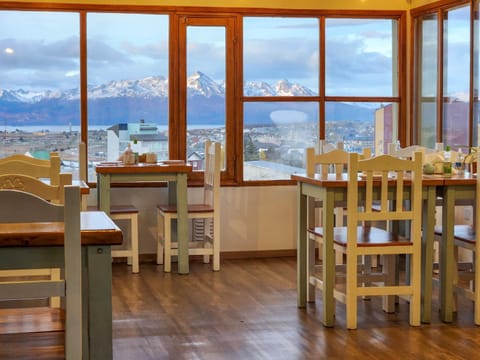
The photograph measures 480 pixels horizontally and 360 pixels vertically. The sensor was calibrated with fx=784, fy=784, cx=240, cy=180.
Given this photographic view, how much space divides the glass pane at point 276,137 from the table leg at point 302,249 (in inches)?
87.4

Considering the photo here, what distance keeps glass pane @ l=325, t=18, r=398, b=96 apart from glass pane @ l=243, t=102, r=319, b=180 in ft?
1.19

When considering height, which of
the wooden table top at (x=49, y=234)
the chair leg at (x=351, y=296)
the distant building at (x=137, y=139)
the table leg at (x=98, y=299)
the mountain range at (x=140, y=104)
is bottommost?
the chair leg at (x=351, y=296)

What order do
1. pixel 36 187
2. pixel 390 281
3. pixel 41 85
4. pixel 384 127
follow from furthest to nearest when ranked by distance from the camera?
pixel 384 127, pixel 41 85, pixel 390 281, pixel 36 187

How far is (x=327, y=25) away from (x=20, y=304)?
4.54 metres

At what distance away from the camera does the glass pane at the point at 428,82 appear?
7.10 m

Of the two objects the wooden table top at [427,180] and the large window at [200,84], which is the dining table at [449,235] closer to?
the wooden table top at [427,180]

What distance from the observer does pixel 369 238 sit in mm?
4641

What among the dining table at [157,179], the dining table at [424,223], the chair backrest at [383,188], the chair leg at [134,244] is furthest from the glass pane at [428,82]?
the chair leg at [134,244]

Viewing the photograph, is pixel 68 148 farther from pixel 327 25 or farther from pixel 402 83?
pixel 402 83

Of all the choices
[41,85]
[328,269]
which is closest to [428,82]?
[328,269]

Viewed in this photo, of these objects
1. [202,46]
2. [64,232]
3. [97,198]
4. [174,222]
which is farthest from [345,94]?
[64,232]

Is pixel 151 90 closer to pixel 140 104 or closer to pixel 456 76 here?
pixel 140 104

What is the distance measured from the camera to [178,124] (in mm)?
7145

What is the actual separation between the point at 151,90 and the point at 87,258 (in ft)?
16.4
